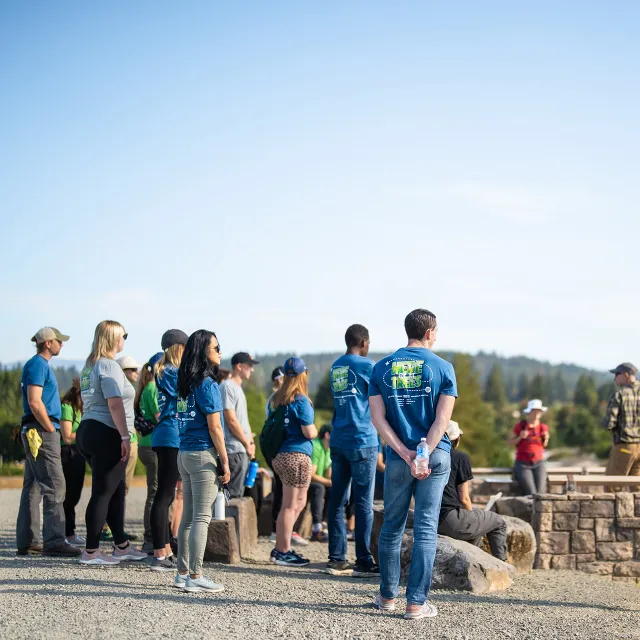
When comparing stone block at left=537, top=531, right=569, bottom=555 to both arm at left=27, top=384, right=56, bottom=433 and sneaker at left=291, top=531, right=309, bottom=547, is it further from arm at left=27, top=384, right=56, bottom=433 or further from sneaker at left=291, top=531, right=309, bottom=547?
arm at left=27, top=384, right=56, bottom=433

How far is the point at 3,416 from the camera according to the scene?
111ft

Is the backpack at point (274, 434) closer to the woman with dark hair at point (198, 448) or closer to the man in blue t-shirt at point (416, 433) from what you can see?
the woman with dark hair at point (198, 448)

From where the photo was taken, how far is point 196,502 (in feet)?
20.4

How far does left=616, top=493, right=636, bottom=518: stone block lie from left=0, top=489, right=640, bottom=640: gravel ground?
190cm

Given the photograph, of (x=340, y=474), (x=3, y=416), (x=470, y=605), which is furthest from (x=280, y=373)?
(x=3, y=416)

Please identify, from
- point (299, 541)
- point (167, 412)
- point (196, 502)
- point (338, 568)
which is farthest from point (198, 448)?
point (299, 541)

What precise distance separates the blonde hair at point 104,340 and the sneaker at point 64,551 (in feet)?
5.50

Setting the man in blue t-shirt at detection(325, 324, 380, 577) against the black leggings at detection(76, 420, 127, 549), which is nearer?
the black leggings at detection(76, 420, 127, 549)

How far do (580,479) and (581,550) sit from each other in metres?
1.07

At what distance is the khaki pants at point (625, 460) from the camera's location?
438 inches

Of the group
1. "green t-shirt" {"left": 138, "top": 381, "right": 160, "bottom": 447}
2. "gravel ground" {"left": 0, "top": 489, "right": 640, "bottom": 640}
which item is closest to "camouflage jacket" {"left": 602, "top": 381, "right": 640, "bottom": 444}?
"gravel ground" {"left": 0, "top": 489, "right": 640, "bottom": 640}

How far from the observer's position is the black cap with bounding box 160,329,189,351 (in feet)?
24.3

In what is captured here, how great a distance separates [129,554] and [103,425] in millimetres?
1162

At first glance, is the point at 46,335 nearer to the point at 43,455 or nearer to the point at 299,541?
the point at 43,455
